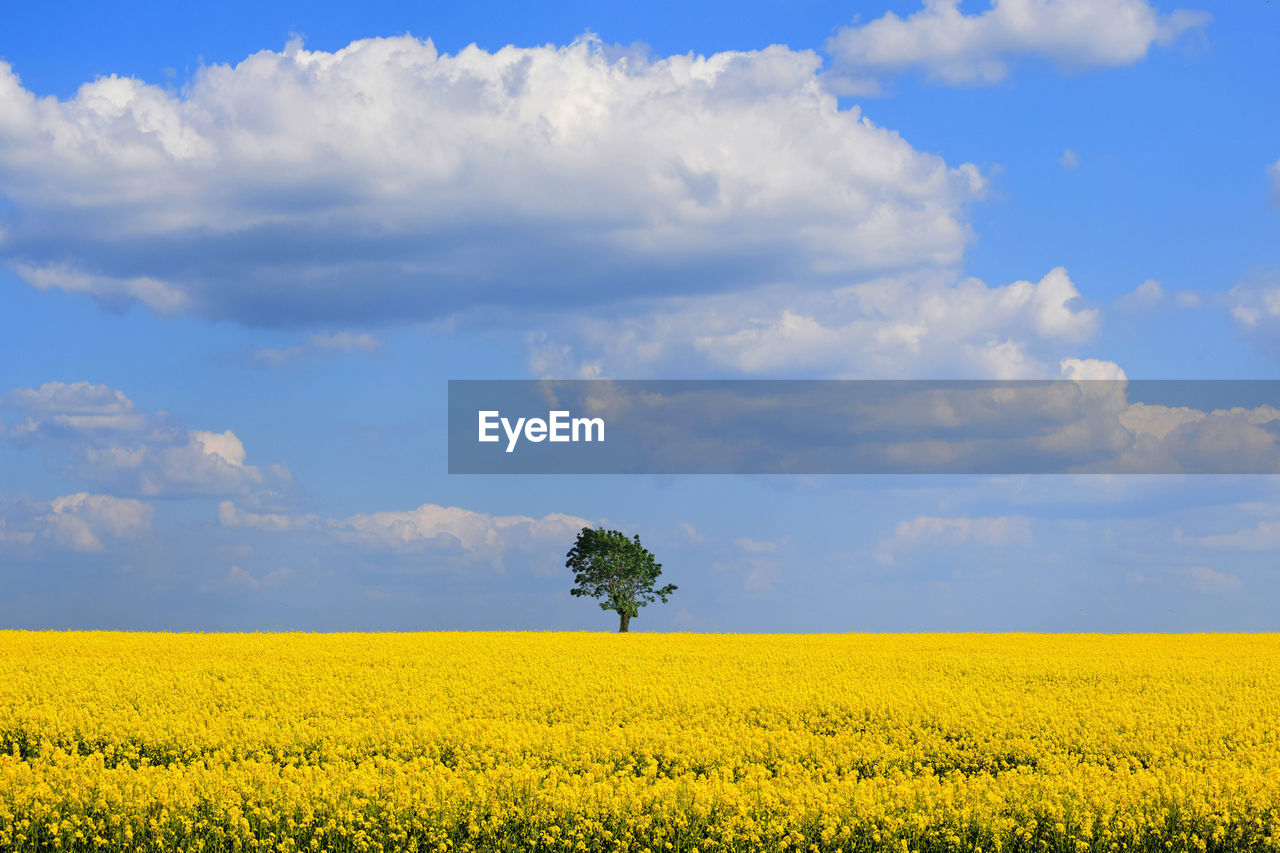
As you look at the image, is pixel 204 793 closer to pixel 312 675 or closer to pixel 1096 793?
pixel 1096 793

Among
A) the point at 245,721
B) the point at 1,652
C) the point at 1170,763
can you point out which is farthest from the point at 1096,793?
the point at 1,652

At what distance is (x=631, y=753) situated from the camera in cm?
1848

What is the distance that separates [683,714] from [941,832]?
9552 mm

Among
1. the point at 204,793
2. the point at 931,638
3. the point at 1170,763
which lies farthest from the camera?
the point at 931,638

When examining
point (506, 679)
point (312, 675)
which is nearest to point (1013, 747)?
point (506, 679)

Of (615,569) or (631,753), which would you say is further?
(615,569)

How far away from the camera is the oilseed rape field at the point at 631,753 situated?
1332 centimetres

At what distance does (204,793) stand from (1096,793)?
11832 mm

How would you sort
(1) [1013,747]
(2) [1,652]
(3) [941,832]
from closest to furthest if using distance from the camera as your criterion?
(3) [941,832], (1) [1013,747], (2) [1,652]

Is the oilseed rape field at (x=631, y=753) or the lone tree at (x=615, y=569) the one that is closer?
the oilseed rape field at (x=631, y=753)

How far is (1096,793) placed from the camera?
14430 mm

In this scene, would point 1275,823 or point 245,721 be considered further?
point 245,721

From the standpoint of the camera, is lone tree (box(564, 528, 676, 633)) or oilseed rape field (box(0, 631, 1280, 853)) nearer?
oilseed rape field (box(0, 631, 1280, 853))

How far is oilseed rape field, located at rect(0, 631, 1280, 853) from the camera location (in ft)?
43.7
